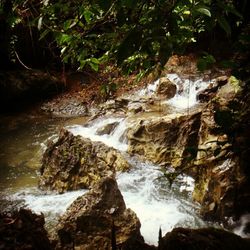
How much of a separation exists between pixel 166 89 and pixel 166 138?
3574 mm

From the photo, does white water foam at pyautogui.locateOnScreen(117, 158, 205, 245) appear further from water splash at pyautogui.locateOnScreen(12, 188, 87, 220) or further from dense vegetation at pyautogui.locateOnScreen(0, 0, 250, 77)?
dense vegetation at pyautogui.locateOnScreen(0, 0, 250, 77)

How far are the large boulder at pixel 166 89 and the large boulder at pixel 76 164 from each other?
3.96 m

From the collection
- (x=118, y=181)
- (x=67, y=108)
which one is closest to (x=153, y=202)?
(x=118, y=181)

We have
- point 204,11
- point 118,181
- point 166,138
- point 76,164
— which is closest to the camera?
point 204,11

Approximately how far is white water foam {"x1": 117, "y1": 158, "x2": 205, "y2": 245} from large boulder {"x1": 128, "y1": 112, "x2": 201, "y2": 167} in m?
0.36

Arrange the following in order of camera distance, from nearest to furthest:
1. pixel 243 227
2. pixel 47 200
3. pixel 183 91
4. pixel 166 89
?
1. pixel 243 227
2. pixel 47 200
3. pixel 166 89
4. pixel 183 91

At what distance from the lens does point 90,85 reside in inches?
479

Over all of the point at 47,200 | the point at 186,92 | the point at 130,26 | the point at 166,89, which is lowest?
the point at 47,200

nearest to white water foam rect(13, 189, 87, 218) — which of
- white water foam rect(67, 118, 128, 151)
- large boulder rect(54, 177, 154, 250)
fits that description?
large boulder rect(54, 177, 154, 250)

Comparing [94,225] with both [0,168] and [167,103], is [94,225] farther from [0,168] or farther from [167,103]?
[167,103]

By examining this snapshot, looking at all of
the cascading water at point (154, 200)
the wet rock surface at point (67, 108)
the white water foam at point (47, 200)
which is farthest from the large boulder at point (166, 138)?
the wet rock surface at point (67, 108)

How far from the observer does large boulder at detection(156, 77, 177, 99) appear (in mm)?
10234

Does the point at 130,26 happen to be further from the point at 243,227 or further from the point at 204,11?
the point at 243,227

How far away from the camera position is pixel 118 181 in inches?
247
